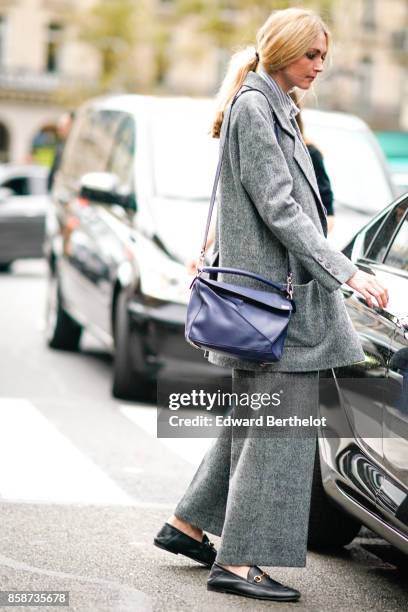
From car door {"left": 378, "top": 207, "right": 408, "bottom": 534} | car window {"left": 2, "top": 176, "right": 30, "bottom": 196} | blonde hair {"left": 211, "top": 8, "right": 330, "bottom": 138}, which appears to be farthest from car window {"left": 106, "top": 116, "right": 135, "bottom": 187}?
car window {"left": 2, "top": 176, "right": 30, "bottom": 196}

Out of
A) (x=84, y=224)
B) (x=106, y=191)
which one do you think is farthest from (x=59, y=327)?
(x=106, y=191)

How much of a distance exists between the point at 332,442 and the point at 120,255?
412 centimetres

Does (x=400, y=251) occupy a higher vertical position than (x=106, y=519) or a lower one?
higher

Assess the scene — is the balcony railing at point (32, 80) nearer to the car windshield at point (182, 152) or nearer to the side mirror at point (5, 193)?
the side mirror at point (5, 193)

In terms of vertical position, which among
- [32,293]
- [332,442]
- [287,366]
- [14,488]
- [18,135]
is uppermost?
[287,366]

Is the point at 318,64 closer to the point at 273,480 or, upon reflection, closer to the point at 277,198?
the point at 277,198

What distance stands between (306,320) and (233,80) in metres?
0.81

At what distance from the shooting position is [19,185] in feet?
65.1

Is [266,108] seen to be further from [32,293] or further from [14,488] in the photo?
[32,293]

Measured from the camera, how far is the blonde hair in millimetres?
4254

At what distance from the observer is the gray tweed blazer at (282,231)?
4195 mm

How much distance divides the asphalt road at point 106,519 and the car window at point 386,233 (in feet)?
3.74

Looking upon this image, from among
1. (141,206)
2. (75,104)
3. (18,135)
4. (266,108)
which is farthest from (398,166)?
(18,135)

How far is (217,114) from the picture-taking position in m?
4.43
